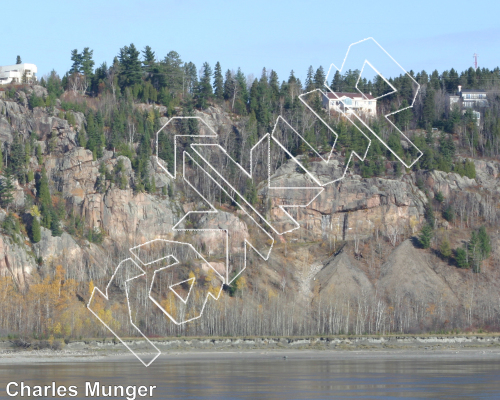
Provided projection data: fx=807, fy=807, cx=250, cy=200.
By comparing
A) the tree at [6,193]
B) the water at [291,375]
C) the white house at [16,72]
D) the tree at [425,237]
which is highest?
the white house at [16,72]

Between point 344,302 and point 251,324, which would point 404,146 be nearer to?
point 344,302

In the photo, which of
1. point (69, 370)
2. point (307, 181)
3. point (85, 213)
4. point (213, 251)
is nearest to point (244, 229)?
point (213, 251)

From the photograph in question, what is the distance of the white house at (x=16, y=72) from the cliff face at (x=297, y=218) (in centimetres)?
1573

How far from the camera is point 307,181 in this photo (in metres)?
110

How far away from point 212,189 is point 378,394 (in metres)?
73.6

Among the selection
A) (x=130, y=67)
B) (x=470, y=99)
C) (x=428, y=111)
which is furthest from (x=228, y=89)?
(x=470, y=99)

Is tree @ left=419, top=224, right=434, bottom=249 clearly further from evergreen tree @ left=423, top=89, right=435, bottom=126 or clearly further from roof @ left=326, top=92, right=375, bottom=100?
roof @ left=326, top=92, right=375, bottom=100

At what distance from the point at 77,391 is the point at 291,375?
13.9 metres

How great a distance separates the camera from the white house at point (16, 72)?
416ft

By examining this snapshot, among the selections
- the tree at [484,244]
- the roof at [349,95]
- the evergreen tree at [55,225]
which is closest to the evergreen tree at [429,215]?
the tree at [484,244]

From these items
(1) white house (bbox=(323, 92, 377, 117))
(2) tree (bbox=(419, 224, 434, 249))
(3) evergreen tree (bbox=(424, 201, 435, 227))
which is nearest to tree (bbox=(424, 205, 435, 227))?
(3) evergreen tree (bbox=(424, 201, 435, 227))

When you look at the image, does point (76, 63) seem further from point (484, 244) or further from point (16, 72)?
point (484, 244)

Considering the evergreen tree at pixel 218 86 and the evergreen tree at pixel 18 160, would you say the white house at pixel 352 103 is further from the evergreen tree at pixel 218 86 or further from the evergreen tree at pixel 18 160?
the evergreen tree at pixel 18 160

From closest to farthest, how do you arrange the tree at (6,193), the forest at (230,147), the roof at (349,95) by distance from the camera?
1. the forest at (230,147)
2. the tree at (6,193)
3. the roof at (349,95)
